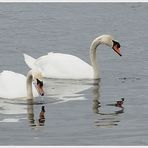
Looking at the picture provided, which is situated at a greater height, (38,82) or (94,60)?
(94,60)

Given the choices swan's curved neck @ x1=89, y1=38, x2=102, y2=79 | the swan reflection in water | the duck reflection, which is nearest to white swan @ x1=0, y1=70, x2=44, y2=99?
the duck reflection

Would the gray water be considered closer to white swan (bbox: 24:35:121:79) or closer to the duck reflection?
the duck reflection

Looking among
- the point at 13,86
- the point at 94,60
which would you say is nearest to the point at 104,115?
the point at 13,86

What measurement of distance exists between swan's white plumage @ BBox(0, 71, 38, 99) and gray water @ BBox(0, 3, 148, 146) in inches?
5.6

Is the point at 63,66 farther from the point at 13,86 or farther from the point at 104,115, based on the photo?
the point at 104,115

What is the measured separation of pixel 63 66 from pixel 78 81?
25.6 inches

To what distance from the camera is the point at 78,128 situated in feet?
52.3

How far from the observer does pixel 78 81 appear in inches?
827

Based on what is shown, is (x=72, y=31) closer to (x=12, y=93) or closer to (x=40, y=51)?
(x=40, y=51)

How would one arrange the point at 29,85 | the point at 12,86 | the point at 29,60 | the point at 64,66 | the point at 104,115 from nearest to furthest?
the point at 104,115, the point at 29,85, the point at 12,86, the point at 29,60, the point at 64,66

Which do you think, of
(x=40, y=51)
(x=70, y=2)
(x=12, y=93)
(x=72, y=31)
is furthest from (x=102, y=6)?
(x=12, y=93)

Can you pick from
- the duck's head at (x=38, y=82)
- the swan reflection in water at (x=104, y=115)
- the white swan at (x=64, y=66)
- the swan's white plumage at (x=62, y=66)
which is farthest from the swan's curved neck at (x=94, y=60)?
the duck's head at (x=38, y=82)

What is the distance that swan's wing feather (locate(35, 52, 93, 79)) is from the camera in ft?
69.7

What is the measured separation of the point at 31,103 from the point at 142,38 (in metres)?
7.74
